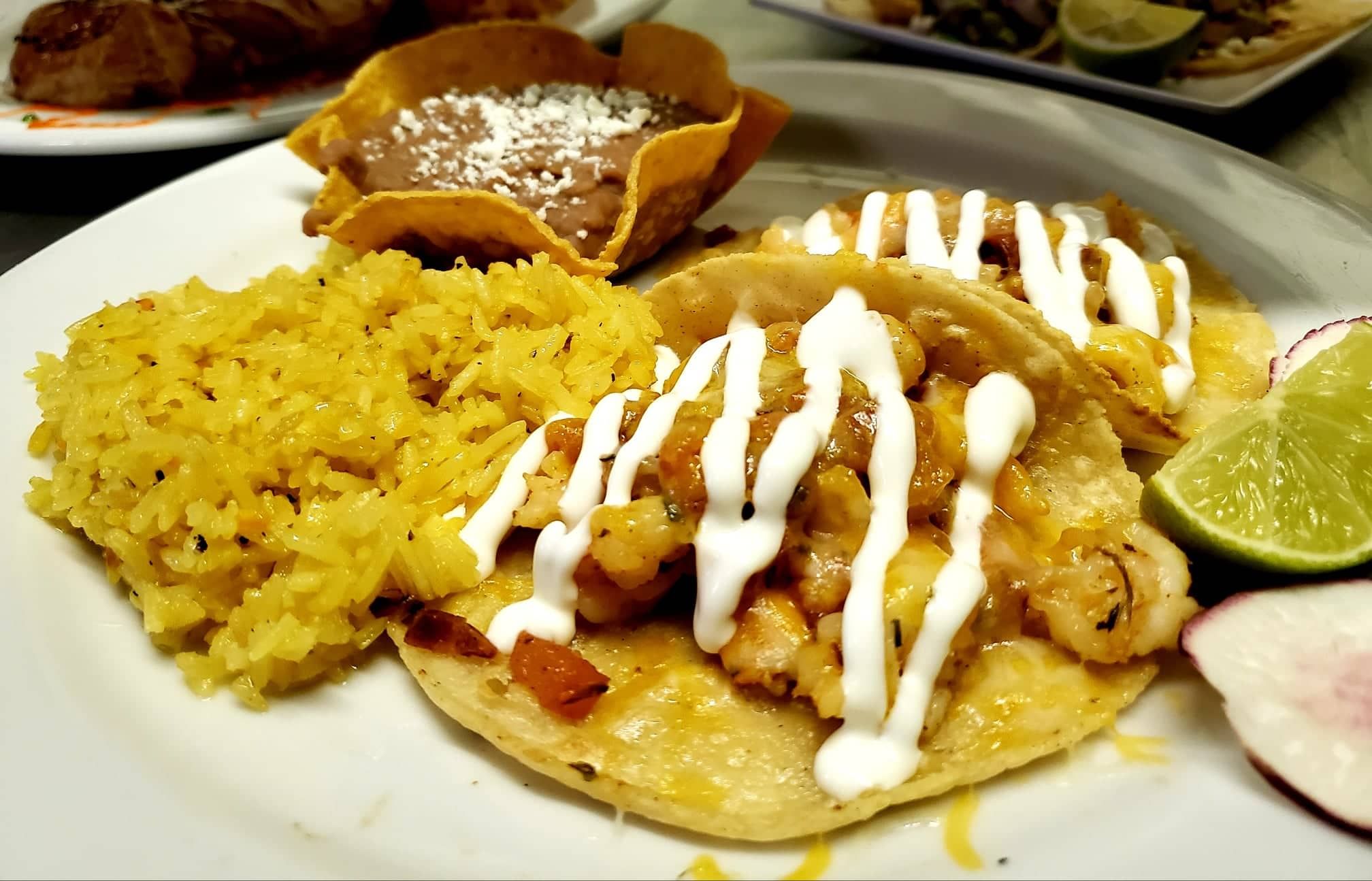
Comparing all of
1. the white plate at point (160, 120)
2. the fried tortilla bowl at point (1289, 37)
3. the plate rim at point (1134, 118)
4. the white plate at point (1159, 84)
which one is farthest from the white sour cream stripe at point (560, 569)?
the fried tortilla bowl at point (1289, 37)

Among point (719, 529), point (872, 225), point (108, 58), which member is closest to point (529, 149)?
point (872, 225)

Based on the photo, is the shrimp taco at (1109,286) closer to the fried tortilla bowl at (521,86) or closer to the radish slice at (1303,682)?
the fried tortilla bowl at (521,86)

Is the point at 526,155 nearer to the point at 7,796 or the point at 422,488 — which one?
the point at 422,488

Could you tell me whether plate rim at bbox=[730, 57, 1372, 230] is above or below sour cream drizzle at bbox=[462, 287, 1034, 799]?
above

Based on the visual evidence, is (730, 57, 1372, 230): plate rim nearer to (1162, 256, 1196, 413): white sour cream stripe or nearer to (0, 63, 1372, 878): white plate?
(0, 63, 1372, 878): white plate

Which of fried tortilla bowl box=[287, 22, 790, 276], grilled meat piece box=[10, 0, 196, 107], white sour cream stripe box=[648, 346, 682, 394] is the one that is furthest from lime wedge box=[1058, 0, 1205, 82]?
grilled meat piece box=[10, 0, 196, 107]

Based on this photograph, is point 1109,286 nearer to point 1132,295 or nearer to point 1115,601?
point 1132,295
